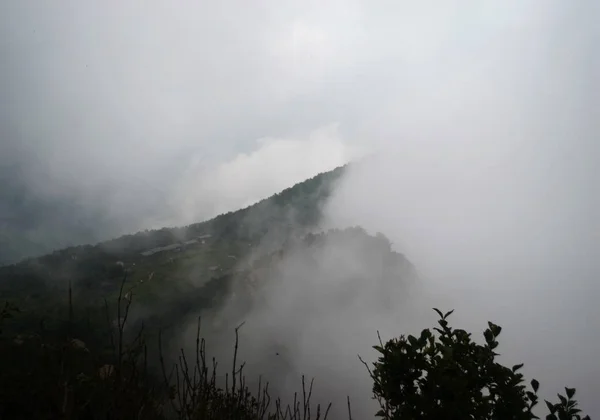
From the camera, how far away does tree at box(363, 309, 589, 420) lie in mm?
3664

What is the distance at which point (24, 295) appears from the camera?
71312 millimetres

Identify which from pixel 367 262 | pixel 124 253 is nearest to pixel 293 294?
pixel 367 262

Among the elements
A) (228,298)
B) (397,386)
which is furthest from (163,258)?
(397,386)

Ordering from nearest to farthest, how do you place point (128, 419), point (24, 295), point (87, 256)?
point (128, 419) → point (24, 295) → point (87, 256)

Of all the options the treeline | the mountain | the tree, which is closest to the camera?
the treeline

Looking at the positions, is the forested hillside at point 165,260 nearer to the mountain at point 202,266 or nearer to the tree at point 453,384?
the mountain at point 202,266

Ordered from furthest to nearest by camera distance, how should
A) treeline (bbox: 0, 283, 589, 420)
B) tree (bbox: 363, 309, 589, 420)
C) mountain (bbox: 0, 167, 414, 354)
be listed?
A: 1. mountain (bbox: 0, 167, 414, 354)
2. tree (bbox: 363, 309, 589, 420)
3. treeline (bbox: 0, 283, 589, 420)

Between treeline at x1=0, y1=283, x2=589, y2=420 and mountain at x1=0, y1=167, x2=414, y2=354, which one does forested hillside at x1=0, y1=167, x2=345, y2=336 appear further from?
treeline at x1=0, y1=283, x2=589, y2=420

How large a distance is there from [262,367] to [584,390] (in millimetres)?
88674

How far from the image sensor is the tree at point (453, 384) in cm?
366

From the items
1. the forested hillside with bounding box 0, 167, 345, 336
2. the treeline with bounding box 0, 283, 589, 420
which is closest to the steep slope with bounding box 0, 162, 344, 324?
the forested hillside with bounding box 0, 167, 345, 336

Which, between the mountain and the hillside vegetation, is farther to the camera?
the mountain

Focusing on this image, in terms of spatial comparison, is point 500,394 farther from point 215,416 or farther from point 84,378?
point 84,378

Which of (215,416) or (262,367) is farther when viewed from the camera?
(262,367)
